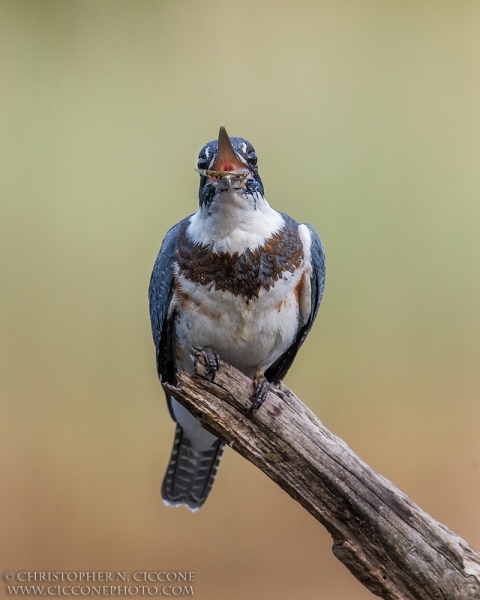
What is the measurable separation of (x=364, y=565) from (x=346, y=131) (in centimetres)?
227

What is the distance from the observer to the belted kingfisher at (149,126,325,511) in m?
1.98

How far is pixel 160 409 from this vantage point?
3.27 m

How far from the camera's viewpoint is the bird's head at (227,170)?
6.08 ft

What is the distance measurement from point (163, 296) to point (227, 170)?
55 centimetres

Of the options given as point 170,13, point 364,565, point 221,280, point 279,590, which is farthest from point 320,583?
point 170,13

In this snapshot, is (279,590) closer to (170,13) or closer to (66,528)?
(66,528)

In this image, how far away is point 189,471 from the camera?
271 centimetres

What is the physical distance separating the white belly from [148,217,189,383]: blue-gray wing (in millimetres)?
52

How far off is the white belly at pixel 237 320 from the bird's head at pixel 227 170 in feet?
1.04
